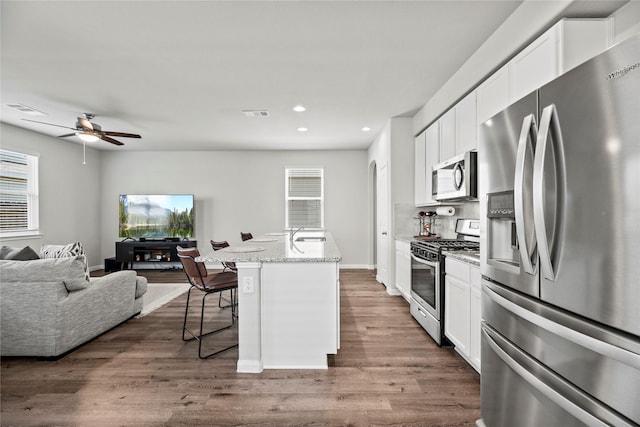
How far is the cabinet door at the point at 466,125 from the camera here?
2.87 meters

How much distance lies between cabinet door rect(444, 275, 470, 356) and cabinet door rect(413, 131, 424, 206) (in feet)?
5.86

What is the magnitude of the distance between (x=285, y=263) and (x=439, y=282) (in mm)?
1390

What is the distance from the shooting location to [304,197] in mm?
7012

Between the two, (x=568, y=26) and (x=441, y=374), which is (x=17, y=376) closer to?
(x=441, y=374)

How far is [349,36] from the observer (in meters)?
2.52

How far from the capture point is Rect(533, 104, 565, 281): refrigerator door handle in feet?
3.64

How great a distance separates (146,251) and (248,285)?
5137mm

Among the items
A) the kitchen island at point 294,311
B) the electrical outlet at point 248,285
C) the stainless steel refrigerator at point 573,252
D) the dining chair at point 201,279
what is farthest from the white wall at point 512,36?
the dining chair at point 201,279

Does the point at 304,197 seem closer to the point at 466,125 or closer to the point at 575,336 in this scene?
the point at 466,125

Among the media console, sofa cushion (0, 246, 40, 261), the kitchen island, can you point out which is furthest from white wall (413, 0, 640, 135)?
the media console

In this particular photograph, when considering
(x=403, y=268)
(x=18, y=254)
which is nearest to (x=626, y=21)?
(x=403, y=268)

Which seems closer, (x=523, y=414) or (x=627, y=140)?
(x=627, y=140)

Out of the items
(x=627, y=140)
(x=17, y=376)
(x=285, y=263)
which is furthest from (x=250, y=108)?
(x=627, y=140)

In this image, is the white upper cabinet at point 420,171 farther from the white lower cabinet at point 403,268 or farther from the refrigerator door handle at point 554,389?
the refrigerator door handle at point 554,389
